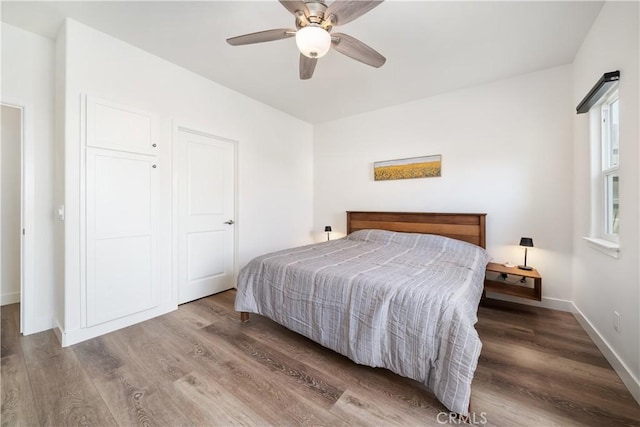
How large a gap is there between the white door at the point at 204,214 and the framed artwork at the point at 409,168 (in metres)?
2.19

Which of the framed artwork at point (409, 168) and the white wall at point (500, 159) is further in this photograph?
the framed artwork at point (409, 168)

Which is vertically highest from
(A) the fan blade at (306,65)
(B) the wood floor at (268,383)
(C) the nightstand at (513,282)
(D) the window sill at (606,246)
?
(A) the fan blade at (306,65)

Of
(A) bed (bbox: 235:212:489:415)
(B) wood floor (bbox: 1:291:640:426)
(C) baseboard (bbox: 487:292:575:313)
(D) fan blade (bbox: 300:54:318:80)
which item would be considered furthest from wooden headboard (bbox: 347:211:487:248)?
(D) fan blade (bbox: 300:54:318:80)

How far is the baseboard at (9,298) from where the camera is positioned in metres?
2.79

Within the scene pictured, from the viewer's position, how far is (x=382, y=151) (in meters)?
3.93

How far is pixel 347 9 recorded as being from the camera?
154 cm

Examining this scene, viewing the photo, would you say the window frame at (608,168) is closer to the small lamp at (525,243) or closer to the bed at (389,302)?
the small lamp at (525,243)

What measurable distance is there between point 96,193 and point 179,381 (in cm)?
172

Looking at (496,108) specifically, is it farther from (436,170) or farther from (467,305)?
(467,305)

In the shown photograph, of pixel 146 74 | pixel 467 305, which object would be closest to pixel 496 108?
pixel 467 305

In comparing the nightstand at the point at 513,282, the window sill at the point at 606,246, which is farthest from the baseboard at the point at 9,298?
the window sill at the point at 606,246

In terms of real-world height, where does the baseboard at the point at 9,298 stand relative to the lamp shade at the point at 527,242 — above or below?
below

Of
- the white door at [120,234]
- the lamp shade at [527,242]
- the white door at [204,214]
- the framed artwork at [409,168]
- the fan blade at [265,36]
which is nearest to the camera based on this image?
the fan blade at [265,36]

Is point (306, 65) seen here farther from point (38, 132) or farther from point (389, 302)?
point (38, 132)
